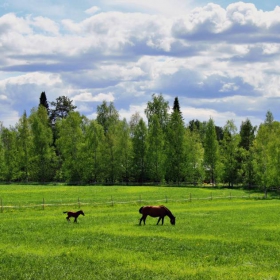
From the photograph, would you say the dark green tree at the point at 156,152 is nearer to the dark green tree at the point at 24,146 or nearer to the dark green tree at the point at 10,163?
the dark green tree at the point at 24,146

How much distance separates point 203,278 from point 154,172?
92.4 m

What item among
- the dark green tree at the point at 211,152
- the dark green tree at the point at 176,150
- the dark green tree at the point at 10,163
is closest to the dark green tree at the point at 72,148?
the dark green tree at the point at 10,163

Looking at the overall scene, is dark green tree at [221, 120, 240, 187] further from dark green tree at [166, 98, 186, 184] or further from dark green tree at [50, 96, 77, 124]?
dark green tree at [50, 96, 77, 124]

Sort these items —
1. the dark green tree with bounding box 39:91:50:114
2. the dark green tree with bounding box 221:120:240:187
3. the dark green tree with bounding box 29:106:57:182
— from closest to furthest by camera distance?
the dark green tree with bounding box 221:120:240:187 → the dark green tree with bounding box 29:106:57:182 → the dark green tree with bounding box 39:91:50:114

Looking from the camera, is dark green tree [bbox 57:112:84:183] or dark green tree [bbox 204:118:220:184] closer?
dark green tree [bbox 204:118:220:184]

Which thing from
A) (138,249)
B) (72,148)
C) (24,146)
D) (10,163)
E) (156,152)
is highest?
(24,146)

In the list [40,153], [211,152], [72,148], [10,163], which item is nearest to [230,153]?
[211,152]

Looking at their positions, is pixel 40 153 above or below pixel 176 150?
below

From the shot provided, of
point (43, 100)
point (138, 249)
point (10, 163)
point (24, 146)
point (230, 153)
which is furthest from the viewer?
point (43, 100)

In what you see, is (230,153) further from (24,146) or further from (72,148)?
(24,146)

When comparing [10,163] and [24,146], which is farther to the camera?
[24,146]

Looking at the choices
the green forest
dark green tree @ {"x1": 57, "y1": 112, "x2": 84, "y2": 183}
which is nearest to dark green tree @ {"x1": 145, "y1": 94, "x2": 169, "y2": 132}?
the green forest

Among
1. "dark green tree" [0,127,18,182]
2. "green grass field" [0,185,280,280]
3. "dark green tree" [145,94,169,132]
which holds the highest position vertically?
"dark green tree" [145,94,169,132]

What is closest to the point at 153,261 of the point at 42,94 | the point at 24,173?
the point at 24,173
